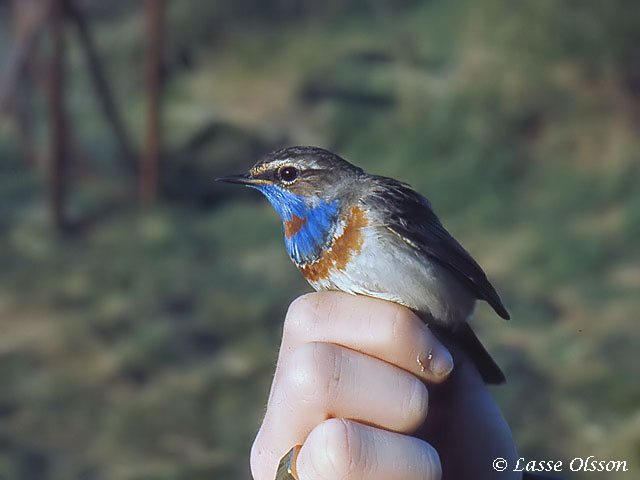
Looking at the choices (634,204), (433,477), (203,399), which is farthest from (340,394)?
(634,204)

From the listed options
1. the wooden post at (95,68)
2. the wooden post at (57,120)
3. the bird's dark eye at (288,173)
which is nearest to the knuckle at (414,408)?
the bird's dark eye at (288,173)

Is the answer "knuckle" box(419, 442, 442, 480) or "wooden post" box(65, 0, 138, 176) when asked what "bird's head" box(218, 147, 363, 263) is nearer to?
"knuckle" box(419, 442, 442, 480)

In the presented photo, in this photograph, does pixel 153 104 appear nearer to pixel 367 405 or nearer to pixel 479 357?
pixel 479 357

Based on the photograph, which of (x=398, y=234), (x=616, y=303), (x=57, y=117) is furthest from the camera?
(x=57, y=117)

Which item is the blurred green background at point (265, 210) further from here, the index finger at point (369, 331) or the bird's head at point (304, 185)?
the index finger at point (369, 331)

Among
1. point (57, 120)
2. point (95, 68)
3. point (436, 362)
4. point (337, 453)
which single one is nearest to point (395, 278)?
point (436, 362)

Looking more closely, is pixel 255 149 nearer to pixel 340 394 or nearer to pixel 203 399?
pixel 203 399

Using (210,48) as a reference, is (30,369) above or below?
below

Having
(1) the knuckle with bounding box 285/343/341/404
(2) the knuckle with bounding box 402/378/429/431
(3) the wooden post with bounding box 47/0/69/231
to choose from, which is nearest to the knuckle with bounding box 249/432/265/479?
(1) the knuckle with bounding box 285/343/341/404
